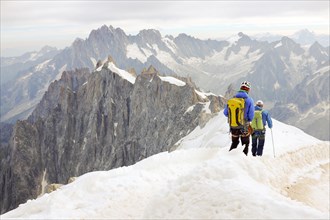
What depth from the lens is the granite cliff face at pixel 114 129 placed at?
424 ft

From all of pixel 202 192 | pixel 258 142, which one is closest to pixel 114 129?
pixel 258 142

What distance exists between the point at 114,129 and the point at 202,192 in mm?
158036

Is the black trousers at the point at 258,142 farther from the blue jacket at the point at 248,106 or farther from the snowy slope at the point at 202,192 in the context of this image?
the blue jacket at the point at 248,106

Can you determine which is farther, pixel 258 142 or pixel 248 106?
pixel 258 142

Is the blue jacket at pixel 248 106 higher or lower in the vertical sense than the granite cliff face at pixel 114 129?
higher

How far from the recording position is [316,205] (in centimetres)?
1775

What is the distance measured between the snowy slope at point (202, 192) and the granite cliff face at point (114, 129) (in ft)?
281

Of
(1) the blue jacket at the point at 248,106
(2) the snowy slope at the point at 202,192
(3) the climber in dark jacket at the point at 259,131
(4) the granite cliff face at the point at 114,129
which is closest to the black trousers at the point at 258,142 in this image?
(3) the climber in dark jacket at the point at 259,131

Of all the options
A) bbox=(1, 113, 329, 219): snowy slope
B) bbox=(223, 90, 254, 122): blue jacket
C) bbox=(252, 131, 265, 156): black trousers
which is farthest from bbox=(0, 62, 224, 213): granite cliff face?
bbox=(223, 90, 254, 122): blue jacket

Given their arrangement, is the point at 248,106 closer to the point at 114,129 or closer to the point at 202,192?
the point at 202,192

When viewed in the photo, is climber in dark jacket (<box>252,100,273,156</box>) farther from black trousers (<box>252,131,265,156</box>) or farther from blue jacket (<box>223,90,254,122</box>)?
blue jacket (<box>223,90,254,122</box>)

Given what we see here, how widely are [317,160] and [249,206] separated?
610 inches

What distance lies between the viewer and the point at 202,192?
14.9 meters

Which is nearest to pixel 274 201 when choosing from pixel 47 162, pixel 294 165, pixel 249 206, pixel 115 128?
pixel 249 206
